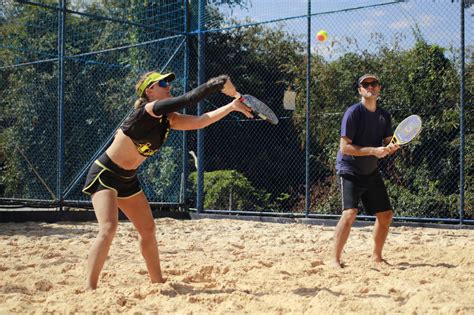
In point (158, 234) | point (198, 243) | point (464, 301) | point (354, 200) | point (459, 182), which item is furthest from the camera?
point (459, 182)

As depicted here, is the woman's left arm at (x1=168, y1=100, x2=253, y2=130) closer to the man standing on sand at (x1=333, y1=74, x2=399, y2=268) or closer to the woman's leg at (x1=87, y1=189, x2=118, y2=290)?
the woman's leg at (x1=87, y1=189, x2=118, y2=290)

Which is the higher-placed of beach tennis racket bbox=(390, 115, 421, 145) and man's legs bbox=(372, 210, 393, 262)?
beach tennis racket bbox=(390, 115, 421, 145)

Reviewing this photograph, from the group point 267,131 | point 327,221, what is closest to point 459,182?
point 327,221

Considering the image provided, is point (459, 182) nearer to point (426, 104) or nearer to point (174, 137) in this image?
point (426, 104)

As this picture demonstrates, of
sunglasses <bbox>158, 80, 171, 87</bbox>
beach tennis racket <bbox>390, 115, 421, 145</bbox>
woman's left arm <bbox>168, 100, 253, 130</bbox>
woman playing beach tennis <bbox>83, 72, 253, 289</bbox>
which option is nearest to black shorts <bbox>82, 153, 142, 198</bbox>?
woman playing beach tennis <bbox>83, 72, 253, 289</bbox>

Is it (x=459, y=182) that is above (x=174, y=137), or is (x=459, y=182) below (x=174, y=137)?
below

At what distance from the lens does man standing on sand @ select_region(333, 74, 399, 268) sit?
6000 millimetres

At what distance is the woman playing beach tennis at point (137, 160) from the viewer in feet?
15.3

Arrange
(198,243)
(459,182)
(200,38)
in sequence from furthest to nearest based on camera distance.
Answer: (200,38), (459,182), (198,243)

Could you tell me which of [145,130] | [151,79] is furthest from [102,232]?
[151,79]

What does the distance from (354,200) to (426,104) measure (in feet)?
15.2

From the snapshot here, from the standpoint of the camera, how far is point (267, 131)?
12367 millimetres

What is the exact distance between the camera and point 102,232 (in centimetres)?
471

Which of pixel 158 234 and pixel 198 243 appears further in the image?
pixel 158 234
